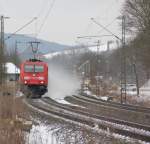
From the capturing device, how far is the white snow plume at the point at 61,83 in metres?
55.2

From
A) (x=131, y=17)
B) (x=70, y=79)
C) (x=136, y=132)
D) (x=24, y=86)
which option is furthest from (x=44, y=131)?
(x=70, y=79)

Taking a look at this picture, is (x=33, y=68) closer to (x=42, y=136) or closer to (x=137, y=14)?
(x=137, y=14)

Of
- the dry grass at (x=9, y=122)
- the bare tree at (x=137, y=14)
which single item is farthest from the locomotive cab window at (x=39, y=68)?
the dry grass at (x=9, y=122)

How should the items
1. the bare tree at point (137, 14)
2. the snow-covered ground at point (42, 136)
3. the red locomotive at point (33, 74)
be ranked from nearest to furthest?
1. the snow-covered ground at point (42, 136)
2. the red locomotive at point (33, 74)
3. the bare tree at point (137, 14)

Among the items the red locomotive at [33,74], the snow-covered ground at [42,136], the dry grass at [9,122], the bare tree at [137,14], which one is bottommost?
the snow-covered ground at [42,136]

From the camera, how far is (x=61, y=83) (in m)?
62.1

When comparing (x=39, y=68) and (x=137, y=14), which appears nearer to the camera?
(x=39, y=68)

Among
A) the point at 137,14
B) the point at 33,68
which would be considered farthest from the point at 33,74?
the point at 137,14

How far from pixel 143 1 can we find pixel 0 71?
16.7 meters

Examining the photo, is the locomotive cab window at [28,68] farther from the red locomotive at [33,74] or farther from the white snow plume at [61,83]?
the white snow plume at [61,83]

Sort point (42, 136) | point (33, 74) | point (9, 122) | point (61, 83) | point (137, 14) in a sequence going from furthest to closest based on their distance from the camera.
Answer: point (61, 83)
point (137, 14)
point (33, 74)
point (9, 122)
point (42, 136)

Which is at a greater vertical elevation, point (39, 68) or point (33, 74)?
point (39, 68)

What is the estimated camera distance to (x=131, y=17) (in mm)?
56719

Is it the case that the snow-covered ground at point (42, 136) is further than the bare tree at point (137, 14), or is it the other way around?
the bare tree at point (137, 14)
